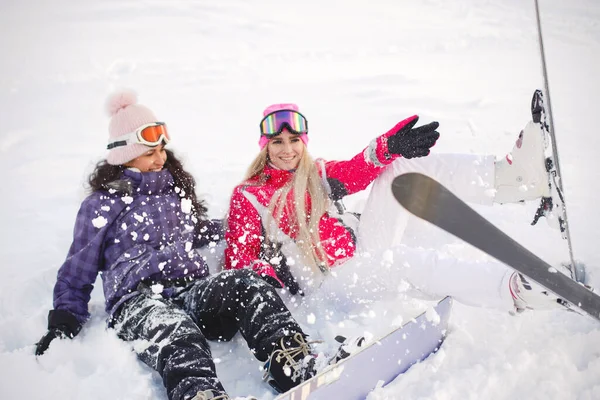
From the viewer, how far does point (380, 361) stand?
1.92 metres

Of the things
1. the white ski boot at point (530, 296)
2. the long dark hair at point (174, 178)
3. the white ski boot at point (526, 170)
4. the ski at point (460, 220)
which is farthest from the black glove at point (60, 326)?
the white ski boot at point (526, 170)

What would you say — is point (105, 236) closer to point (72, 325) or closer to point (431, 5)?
point (72, 325)

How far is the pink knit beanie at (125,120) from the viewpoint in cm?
261

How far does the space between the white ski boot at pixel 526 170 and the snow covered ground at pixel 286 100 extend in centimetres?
55

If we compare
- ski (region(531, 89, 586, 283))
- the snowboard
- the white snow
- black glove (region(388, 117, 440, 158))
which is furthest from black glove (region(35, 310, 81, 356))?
ski (region(531, 89, 586, 283))

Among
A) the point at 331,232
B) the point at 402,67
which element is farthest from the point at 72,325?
the point at 402,67

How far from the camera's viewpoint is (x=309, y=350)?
196cm

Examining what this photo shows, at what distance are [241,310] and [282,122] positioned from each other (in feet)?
4.05

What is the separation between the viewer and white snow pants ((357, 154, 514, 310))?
201 cm

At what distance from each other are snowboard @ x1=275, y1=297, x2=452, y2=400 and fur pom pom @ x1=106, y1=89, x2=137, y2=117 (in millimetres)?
1998

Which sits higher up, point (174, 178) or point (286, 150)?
point (286, 150)

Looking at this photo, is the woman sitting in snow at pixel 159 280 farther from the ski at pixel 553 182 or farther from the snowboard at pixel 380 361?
the ski at pixel 553 182

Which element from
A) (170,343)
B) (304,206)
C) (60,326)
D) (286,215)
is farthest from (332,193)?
(60,326)

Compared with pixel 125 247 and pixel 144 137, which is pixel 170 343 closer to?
pixel 125 247
